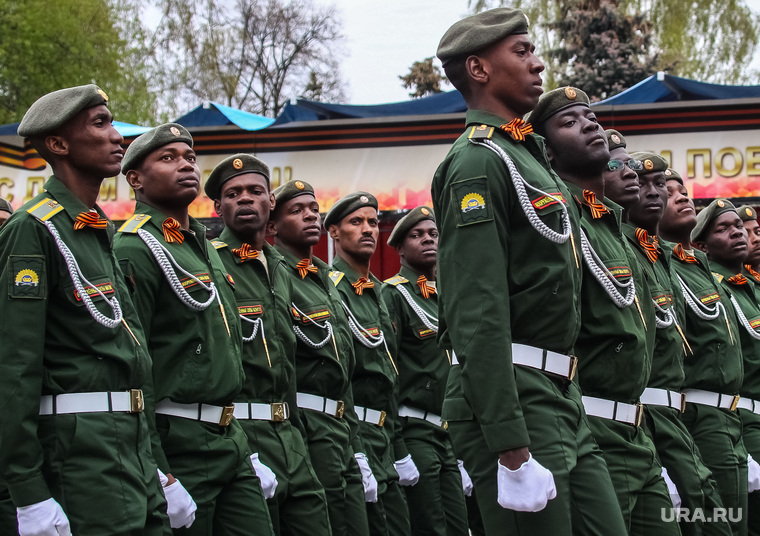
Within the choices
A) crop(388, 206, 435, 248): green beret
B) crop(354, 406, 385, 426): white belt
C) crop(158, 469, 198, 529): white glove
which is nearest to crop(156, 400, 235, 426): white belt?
crop(158, 469, 198, 529): white glove

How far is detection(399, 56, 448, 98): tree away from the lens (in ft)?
108

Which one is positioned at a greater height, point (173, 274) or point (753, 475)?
point (173, 274)

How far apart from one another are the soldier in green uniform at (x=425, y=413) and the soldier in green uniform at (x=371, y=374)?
0.14 meters

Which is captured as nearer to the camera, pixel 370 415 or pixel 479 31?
pixel 479 31

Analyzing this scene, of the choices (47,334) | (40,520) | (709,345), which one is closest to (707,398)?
(709,345)

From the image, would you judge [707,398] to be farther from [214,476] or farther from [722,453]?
[214,476]

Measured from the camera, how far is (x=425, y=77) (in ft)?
108

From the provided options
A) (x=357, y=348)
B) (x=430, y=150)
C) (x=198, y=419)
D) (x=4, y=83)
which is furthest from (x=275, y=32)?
(x=198, y=419)

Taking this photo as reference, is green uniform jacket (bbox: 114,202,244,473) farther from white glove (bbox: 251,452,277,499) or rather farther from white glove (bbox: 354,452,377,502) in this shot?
white glove (bbox: 354,452,377,502)

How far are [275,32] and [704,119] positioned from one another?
18875 millimetres

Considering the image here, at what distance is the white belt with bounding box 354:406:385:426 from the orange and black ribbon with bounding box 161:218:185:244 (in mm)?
2685

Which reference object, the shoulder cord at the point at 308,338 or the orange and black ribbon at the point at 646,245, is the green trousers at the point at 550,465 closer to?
the orange and black ribbon at the point at 646,245

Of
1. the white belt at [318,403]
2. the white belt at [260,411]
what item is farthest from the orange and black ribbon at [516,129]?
the white belt at [318,403]

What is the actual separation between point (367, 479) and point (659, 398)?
90.1 inches
